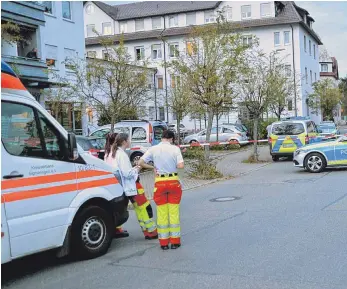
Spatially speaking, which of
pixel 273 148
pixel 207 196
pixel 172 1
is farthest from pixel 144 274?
pixel 172 1

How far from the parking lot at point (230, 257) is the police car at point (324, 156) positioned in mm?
6370

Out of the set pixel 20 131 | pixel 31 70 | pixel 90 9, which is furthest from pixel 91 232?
pixel 90 9

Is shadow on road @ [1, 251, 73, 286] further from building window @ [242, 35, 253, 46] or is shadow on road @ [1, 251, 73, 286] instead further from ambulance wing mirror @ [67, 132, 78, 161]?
building window @ [242, 35, 253, 46]

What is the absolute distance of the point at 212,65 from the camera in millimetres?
17375

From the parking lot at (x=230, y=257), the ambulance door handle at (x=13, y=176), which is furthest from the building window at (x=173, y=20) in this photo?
the ambulance door handle at (x=13, y=176)

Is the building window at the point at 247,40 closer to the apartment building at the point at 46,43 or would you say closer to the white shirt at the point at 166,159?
the apartment building at the point at 46,43

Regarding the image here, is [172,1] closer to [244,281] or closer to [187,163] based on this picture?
[187,163]

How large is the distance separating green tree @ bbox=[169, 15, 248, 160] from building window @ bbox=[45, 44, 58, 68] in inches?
569

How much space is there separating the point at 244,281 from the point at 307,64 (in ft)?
177

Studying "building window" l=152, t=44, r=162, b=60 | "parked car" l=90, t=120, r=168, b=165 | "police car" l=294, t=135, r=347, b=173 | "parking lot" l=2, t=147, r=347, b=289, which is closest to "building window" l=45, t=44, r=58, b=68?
"parked car" l=90, t=120, r=168, b=165

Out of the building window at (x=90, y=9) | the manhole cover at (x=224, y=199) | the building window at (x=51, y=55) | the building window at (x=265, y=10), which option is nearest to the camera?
the manhole cover at (x=224, y=199)

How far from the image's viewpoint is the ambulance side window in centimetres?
597

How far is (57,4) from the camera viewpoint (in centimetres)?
3178

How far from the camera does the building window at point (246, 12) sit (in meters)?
53.6
